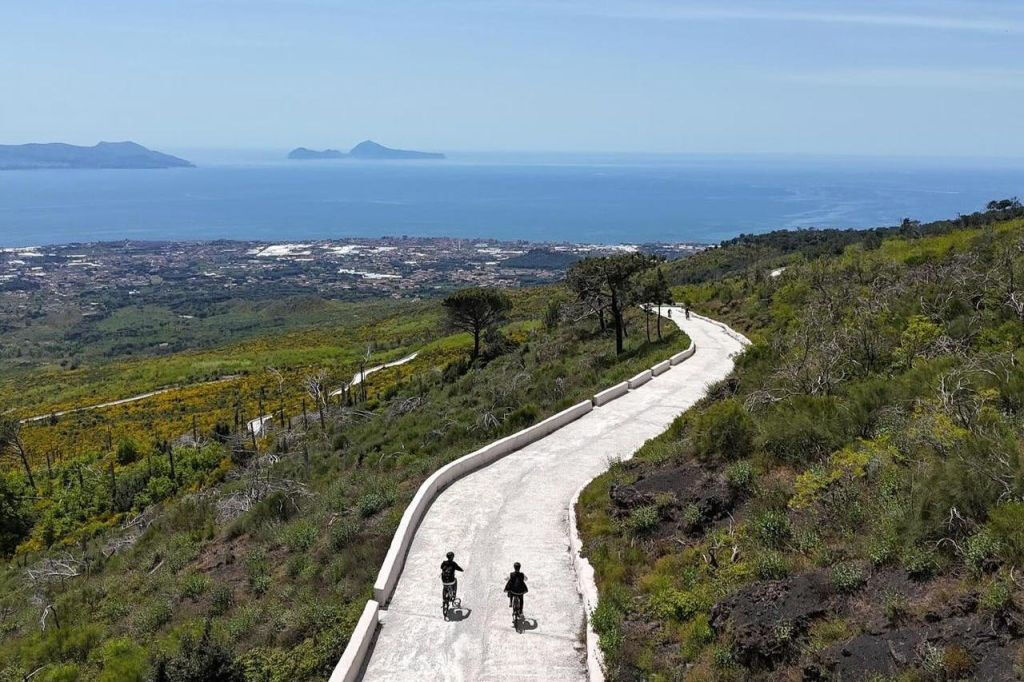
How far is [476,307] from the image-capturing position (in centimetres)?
3541

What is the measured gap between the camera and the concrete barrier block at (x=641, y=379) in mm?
21267

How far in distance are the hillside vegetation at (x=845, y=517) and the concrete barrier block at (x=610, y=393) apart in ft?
14.3

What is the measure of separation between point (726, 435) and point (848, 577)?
4.55 m

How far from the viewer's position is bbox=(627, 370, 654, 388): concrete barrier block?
837 inches

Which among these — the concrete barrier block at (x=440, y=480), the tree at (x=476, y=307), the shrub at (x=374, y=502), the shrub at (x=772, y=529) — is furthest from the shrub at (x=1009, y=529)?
the tree at (x=476, y=307)

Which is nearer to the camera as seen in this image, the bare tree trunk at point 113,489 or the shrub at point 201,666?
the shrub at point 201,666

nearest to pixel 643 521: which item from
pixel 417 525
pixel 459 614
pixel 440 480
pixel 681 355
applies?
pixel 459 614

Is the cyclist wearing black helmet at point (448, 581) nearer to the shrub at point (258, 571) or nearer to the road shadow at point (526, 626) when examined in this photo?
the road shadow at point (526, 626)

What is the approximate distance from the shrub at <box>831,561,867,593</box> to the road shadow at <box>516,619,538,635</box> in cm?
358

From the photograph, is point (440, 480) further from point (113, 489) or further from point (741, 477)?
point (113, 489)

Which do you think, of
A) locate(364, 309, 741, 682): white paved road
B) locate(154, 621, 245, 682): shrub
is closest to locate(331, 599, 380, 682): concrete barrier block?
locate(364, 309, 741, 682): white paved road

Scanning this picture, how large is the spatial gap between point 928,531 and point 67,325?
141885 mm

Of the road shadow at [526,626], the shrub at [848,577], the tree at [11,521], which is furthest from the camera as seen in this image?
the tree at [11,521]

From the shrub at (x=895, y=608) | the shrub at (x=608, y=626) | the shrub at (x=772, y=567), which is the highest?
the shrub at (x=895, y=608)
